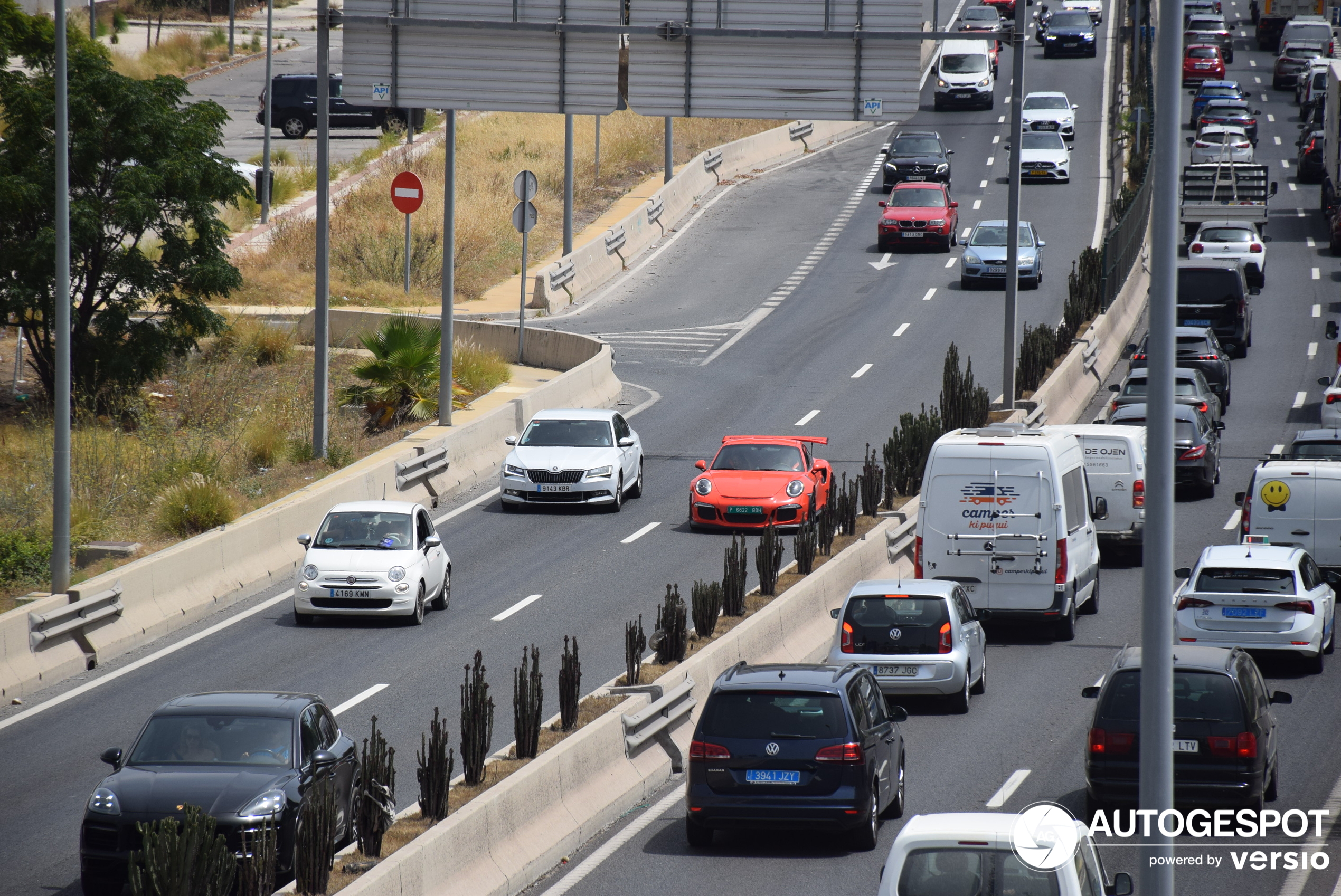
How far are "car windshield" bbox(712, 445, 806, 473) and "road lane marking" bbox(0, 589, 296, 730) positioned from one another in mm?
7132

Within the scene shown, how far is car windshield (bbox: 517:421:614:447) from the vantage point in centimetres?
2794

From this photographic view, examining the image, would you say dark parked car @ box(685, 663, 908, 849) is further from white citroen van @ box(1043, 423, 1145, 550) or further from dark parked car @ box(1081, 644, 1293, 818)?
white citroen van @ box(1043, 423, 1145, 550)

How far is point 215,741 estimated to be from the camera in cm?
1308

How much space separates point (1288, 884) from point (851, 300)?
32654 mm

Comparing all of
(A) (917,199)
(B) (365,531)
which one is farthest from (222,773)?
(A) (917,199)

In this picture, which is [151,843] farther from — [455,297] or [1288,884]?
[455,297]

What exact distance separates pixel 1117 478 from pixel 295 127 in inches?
1779

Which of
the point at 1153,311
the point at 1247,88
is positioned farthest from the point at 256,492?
the point at 1247,88

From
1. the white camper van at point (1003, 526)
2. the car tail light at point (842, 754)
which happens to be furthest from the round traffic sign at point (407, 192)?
the car tail light at point (842, 754)

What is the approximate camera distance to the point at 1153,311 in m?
8.70

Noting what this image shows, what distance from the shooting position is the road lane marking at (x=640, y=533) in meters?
25.5

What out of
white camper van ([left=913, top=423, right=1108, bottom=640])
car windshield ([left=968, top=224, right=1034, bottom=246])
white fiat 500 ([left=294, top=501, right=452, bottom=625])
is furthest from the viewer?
car windshield ([left=968, top=224, right=1034, bottom=246])

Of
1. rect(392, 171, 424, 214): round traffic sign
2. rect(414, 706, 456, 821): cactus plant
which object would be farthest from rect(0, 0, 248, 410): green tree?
rect(414, 706, 456, 821): cactus plant

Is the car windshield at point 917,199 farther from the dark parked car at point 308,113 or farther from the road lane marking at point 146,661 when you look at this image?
the road lane marking at point 146,661
